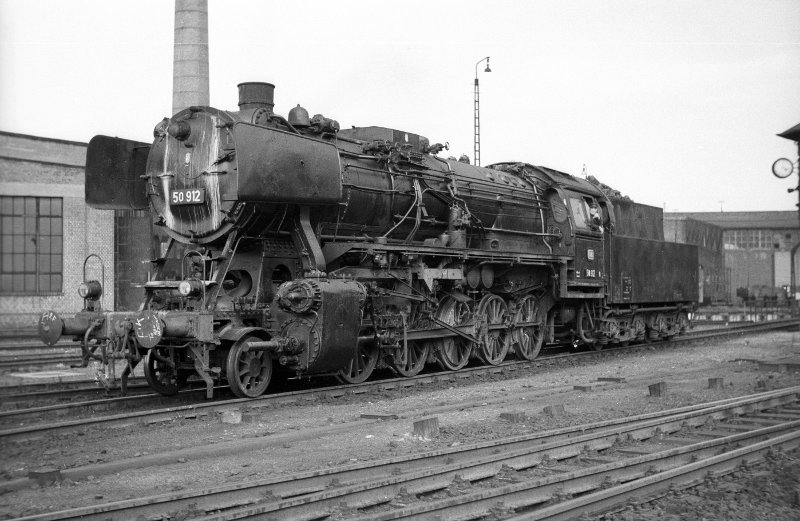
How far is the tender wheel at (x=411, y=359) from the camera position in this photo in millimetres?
13281

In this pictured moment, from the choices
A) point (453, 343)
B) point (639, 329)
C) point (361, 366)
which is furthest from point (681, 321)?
point (361, 366)

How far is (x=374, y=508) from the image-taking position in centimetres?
588

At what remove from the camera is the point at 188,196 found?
1112cm

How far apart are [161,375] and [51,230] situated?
1619 cm

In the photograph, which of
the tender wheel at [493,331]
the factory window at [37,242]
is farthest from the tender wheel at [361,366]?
the factory window at [37,242]

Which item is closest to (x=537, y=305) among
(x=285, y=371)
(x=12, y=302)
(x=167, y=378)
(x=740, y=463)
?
(x=285, y=371)

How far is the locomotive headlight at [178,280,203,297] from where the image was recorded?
34.6ft

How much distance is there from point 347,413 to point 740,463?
4666 mm

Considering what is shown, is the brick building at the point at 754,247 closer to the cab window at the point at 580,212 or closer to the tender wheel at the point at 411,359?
the cab window at the point at 580,212

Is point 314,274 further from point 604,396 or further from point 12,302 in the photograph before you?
point 12,302

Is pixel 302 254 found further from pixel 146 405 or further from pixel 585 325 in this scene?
pixel 585 325

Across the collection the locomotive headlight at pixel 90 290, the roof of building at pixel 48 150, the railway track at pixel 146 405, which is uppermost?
the roof of building at pixel 48 150

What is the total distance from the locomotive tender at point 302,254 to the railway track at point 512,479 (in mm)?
4012

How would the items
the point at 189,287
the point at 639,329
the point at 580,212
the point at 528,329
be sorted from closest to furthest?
the point at 189,287, the point at 528,329, the point at 580,212, the point at 639,329
